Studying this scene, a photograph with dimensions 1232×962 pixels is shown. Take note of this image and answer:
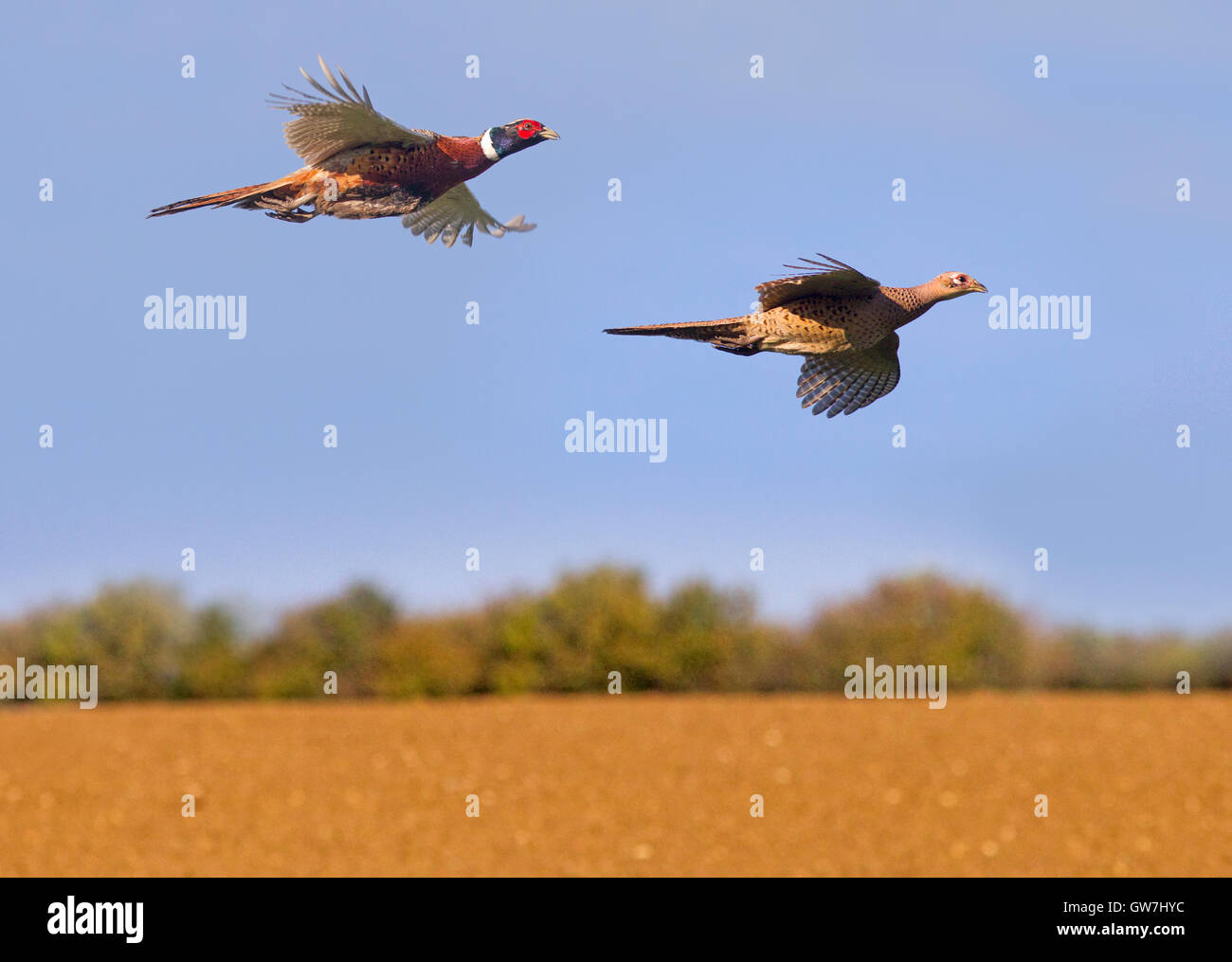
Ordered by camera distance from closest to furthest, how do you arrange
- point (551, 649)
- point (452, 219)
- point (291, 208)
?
1. point (291, 208)
2. point (452, 219)
3. point (551, 649)

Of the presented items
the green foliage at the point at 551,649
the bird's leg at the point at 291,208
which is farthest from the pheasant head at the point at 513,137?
the green foliage at the point at 551,649

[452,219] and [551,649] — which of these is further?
[551,649]

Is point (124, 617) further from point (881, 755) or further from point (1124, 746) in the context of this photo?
point (1124, 746)

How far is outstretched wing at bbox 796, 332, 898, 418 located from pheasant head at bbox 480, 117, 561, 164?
494 millimetres

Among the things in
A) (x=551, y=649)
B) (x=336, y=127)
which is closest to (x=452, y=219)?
(x=336, y=127)

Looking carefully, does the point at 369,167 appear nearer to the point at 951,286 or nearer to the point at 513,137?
the point at 513,137

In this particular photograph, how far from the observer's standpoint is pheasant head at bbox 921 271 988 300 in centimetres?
179

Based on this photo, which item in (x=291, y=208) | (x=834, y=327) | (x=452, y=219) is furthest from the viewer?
(x=452, y=219)

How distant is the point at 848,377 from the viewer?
1.98m

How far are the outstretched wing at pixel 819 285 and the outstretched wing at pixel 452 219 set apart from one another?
1.44 ft

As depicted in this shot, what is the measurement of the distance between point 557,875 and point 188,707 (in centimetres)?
1542

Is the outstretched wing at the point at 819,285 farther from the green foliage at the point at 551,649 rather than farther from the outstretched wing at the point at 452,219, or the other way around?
the green foliage at the point at 551,649

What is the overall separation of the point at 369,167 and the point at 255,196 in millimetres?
190
